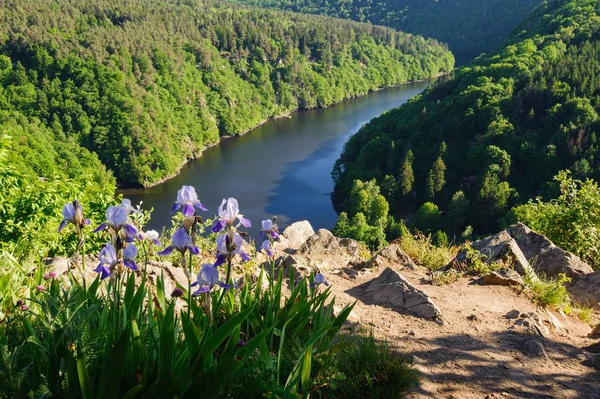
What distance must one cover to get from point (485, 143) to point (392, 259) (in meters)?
43.9

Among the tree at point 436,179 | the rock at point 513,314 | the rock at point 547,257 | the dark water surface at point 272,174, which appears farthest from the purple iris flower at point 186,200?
the tree at point 436,179

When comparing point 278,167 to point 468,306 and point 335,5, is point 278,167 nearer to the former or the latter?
point 468,306

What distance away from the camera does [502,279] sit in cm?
578

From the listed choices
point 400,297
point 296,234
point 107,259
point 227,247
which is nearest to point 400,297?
point 400,297

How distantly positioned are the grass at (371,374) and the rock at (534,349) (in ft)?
5.03

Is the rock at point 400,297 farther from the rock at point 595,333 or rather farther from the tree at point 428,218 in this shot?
the tree at point 428,218

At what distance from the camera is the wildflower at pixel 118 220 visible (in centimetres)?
243

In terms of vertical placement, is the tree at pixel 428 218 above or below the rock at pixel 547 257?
below

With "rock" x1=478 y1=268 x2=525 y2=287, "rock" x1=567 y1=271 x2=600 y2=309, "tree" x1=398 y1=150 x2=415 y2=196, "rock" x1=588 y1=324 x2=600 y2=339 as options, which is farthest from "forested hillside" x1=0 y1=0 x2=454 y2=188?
"rock" x1=588 y1=324 x2=600 y2=339

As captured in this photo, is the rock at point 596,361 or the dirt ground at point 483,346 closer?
the dirt ground at point 483,346

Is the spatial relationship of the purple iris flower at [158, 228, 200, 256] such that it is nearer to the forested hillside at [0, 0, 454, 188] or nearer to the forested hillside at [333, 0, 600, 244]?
the forested hillside at [0, 0, 454, 188]

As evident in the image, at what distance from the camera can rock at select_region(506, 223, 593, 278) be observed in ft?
21.4

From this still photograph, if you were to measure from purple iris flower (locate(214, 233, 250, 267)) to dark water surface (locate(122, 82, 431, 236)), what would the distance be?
119 feet

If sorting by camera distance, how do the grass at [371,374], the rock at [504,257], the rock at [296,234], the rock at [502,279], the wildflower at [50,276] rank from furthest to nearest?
1. the rock at [296,234]
2. the rock at [504,257]
3. the rock at [502,279]
4. the wildflower at [50,276]
5. the grass at [371,374]
